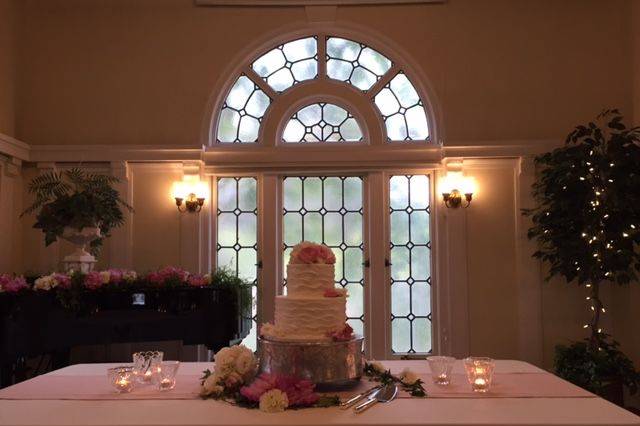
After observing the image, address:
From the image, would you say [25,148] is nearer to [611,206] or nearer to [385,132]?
[385,132]

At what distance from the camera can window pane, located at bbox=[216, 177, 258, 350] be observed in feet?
20.4

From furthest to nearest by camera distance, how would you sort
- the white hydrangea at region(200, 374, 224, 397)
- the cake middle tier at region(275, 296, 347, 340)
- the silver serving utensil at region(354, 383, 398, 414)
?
1. the cake middle tier at region(275, 296, 347, 340)
2. the white hydrangea at region(200, 374, 224, 397)
3. the silver serving utensil at region(354, 383, 398, 414)

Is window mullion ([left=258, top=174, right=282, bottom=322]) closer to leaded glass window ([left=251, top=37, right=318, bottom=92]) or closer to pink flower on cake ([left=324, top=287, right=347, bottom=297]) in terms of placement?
leaded glass window ([left=251, top=37, right=318, bottom=92])

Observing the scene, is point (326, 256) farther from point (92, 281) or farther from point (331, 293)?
point (92, 281)

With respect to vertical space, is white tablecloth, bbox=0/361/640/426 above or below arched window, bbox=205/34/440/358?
below

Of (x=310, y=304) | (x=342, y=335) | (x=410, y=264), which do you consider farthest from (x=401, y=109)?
(x=342, y=335)

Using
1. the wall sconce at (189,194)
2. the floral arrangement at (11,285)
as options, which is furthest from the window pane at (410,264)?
the floral arrangement at (11,285)

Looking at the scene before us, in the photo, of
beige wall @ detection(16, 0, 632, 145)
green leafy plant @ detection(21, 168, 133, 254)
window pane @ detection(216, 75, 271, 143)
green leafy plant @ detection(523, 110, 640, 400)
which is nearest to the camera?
green leafy plant @ detection(21, 168, 133, 254)

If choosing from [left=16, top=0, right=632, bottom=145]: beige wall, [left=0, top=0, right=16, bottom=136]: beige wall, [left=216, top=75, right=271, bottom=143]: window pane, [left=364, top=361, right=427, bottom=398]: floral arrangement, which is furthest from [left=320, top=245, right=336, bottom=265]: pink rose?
[left=0, top=0, right=16, bottom=136]: beige wall

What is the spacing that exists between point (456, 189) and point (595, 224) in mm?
1309

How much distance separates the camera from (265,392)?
6.79ft

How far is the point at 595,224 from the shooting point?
16.9 ft

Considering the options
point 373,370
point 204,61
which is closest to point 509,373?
point 373,370

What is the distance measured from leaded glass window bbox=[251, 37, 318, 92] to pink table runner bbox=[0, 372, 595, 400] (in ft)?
14.2
